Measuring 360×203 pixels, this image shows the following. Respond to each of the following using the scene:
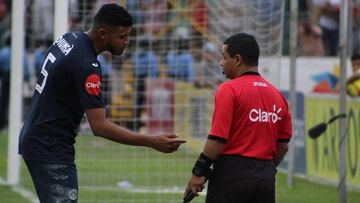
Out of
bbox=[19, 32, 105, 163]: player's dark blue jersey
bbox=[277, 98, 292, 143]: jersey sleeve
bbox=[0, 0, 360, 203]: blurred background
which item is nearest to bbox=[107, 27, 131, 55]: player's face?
bbox=[19, 32, 105, 163]: player's dark blue jersey

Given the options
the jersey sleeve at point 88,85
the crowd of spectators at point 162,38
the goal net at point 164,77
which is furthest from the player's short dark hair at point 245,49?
the crowd of spectators at point 162,38

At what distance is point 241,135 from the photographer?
703 centimetres

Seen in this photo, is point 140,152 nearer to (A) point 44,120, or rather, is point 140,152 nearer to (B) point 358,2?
(B) point 358,2

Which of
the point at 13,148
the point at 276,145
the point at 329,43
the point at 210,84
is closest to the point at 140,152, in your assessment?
the point at 210,84

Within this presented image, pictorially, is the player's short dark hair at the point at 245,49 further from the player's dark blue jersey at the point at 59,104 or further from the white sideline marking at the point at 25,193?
the white sideline marking at the point at 25,193

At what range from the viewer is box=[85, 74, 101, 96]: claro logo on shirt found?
6805 millimetres

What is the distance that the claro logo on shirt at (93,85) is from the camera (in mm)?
6805

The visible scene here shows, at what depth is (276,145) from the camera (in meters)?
7.31

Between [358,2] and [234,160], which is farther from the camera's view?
[358,2]

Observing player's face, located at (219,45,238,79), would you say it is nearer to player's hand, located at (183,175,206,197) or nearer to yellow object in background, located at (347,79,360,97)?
player's hand, located at (183,175,206,197)

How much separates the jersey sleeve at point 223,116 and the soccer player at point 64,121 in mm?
246

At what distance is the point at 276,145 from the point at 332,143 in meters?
7.28

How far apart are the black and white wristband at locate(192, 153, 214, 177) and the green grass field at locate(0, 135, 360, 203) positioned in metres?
5.13

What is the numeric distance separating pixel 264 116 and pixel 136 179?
7.63 m
